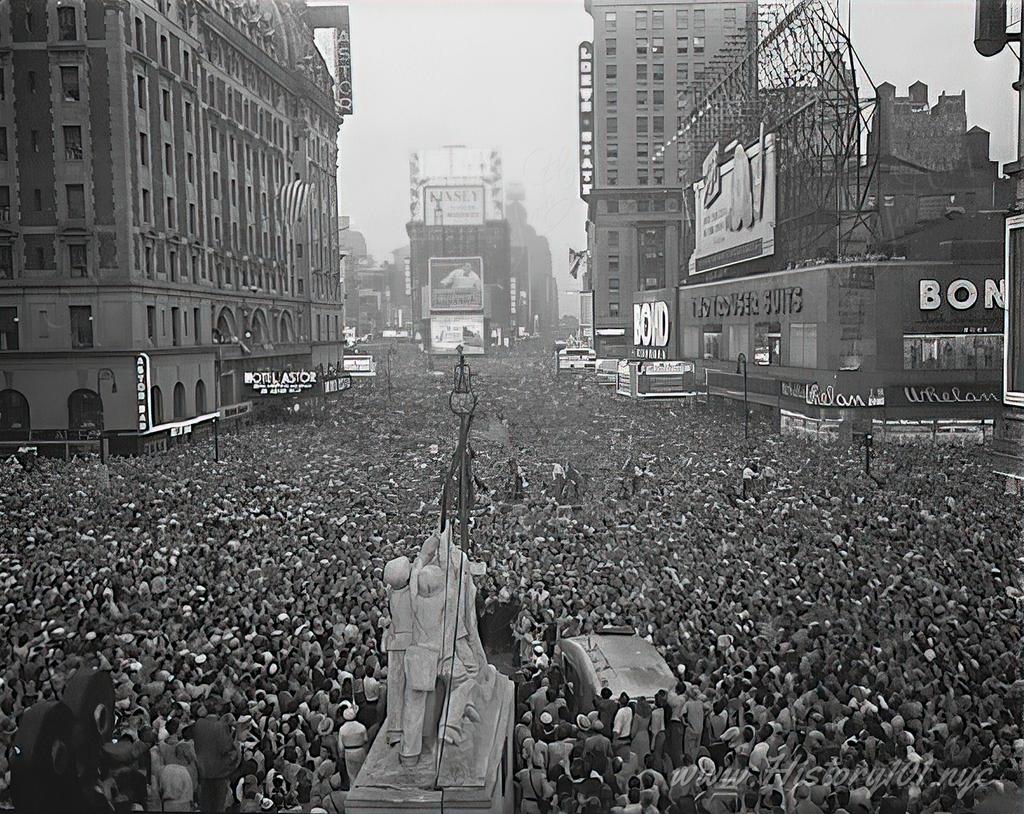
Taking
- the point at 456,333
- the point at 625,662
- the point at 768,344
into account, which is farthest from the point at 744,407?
the point at 625,662

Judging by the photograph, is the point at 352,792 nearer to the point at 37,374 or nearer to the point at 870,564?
the point at 870,564

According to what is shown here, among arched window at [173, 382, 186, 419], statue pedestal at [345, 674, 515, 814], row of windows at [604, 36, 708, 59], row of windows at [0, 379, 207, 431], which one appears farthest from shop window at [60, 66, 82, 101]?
statue pedestal at [345, 674, 515, 814]

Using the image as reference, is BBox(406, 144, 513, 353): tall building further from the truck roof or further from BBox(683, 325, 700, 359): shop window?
the truck roof

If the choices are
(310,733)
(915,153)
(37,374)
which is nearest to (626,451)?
(37,374)

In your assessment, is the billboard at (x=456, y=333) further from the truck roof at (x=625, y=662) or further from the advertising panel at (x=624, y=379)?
the truck roof at (x=625, y=662)

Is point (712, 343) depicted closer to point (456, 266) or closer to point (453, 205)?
point (456, 266)

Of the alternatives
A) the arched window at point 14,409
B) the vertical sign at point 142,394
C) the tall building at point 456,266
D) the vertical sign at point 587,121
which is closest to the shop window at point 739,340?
the vertical sign at point 587,121

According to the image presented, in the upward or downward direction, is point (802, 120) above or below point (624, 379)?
above
